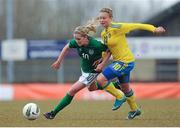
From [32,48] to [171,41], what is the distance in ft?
20.9

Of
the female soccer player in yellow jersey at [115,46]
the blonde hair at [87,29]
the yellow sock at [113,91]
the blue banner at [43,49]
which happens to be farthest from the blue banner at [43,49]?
the blonde hair at [87,29]

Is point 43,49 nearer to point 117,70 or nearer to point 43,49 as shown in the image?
point 43,49

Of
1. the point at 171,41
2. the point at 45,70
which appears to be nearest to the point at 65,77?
the point at 45,70

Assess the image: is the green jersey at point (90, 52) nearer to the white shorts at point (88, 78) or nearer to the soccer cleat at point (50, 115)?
the white shorts at point (88, 78)

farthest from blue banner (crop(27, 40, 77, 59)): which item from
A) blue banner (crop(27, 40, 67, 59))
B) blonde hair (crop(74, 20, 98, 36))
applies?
blonde hair (crop(74, 20, 98, 36))

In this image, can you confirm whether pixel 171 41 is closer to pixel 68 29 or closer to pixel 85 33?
pixel 68 29

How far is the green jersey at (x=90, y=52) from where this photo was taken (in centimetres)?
1214

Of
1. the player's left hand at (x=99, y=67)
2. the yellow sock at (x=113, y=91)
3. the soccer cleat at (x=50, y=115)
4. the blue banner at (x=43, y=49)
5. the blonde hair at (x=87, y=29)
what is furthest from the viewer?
the blue banner at (x=43, y=49)

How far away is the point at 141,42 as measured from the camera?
30.8 metres

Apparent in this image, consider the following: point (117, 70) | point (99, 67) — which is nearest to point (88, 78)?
point (99, 67)

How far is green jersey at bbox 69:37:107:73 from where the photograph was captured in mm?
12141

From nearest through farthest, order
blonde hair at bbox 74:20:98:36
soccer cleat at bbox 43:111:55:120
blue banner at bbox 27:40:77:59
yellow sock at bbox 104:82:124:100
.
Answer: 1. blonde hair at bbox 74:20:98:36
2. soccer cleat at bbox 43:111:55:120
3. yellow sock at bbox 104:82:124:100
4. blue banner at bbox 27:40:77:59

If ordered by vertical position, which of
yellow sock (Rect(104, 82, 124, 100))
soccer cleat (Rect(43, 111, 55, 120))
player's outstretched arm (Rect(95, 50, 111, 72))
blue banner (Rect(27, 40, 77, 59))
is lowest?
blue banner (Rect(27, 40, 77, 59))

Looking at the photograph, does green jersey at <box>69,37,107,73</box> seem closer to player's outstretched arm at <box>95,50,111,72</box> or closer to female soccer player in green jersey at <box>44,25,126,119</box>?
female soccer player in green jersey at <box>44,25,126,119</box>
